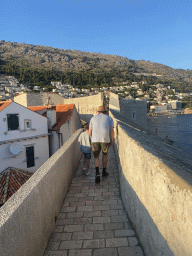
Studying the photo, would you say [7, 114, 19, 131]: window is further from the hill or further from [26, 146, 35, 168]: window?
the hill

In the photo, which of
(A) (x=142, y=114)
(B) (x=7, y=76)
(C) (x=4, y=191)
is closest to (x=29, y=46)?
(B) (x=7, y=76)

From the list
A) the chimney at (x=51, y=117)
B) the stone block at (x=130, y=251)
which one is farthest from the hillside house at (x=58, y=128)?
the stone block at (x=130, y=251)

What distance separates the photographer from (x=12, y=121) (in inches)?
578

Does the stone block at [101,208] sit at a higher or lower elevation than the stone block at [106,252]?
lower

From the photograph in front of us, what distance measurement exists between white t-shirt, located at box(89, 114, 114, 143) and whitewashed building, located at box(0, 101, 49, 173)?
38.0 feet

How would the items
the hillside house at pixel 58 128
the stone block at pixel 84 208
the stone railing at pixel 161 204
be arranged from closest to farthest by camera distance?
the stone railing at pixel 161 204, the stone block at pixel 84 208, the hillside house at pixel 58 128

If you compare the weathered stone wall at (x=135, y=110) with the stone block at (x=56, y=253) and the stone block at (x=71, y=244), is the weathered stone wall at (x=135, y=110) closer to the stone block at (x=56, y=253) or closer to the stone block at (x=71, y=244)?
the stone block at (x=71, y=244)

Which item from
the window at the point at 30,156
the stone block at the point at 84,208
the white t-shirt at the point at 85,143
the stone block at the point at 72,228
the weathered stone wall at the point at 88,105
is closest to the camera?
the stone block at the point at 72,228

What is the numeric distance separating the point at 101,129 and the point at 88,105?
1519 centimetres

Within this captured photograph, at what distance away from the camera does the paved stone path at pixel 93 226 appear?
2270mm

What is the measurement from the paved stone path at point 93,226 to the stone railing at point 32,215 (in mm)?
188

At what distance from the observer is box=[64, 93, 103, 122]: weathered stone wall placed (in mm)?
16448

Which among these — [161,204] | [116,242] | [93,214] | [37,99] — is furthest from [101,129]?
[37,99]

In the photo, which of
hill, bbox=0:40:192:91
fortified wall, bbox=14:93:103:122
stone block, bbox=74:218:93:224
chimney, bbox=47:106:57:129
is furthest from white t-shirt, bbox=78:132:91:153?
hill, bbox=0:40:192:91
